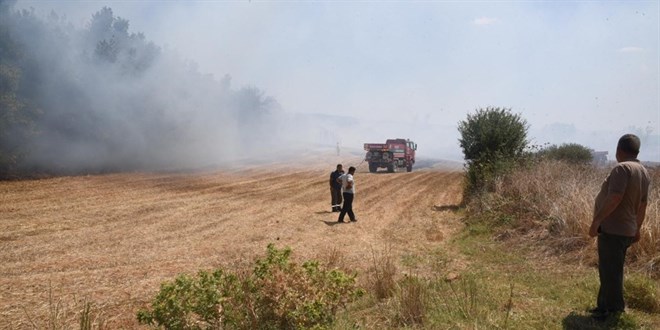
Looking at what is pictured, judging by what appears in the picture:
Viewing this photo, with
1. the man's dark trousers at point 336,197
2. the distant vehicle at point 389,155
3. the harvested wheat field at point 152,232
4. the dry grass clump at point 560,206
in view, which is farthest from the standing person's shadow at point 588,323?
the distant vehicle at point 389,155

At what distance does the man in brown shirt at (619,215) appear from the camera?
4.63 m

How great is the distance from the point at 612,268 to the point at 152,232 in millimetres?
10602

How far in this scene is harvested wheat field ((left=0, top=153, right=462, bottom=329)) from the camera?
6.95 metres

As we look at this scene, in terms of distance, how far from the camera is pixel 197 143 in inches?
1454

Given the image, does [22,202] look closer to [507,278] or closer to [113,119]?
[113,119]

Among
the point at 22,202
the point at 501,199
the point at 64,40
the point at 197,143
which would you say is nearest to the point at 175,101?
the point at 197,143

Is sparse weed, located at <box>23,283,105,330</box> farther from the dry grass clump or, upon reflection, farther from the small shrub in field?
the dry grass clump

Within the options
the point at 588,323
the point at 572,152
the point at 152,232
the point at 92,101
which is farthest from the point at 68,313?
the point at 572,152

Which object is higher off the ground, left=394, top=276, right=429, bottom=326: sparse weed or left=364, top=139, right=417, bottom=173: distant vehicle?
left=364, top=139, right=417, bottom=173: distant vehicle

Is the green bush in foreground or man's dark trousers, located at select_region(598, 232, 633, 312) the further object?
man's dark trousers, located at select_region(598, 232, 633, 312)

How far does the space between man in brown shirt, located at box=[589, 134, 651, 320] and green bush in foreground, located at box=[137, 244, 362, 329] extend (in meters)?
2.87

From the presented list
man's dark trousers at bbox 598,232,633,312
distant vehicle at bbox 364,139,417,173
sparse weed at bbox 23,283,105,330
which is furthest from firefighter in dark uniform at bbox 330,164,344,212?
distant vehicle at bbox 364,139,417,173

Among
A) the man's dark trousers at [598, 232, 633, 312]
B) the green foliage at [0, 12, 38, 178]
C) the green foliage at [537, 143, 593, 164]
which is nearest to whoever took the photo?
the man's dark trousers at [598, 232, 633, 312]

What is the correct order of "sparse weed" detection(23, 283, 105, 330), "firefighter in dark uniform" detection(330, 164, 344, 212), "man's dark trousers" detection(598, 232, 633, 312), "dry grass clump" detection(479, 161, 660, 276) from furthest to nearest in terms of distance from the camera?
"firefighter in dark uniform" detection(330, 164, 344, 212) → "dry grass clump" detection(479, 161, 660, 276) → "sparse weed" detection(23, 283, 105, 330) → "man's dark trousers" detection(598, 232, 633, 312)
